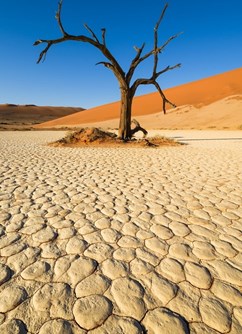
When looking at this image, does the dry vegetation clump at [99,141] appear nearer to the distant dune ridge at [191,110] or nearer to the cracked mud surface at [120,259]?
the cracked mud surface at [120,259]

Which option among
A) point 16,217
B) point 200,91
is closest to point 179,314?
point 16,217

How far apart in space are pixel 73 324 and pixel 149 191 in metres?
2.86

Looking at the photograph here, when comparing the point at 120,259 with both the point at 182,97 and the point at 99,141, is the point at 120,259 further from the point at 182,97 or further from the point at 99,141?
the point at 182,97

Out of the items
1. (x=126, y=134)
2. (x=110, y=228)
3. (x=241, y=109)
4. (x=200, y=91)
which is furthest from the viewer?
(x=200, y=91)

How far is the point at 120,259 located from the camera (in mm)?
2137

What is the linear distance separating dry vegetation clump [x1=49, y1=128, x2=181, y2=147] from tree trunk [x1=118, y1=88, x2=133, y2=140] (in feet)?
1.33

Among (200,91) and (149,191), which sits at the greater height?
(200,91)

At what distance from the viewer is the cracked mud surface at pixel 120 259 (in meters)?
1.53

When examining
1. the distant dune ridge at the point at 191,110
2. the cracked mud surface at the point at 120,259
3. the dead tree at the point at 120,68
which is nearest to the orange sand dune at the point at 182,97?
the distant dune ridge at the point at 191,110

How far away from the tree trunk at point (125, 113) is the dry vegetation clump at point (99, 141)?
40 cm

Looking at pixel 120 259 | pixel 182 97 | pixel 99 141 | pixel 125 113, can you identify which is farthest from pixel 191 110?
pixel 120 259

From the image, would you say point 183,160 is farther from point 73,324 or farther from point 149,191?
point 73,324

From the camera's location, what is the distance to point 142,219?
9.78ft

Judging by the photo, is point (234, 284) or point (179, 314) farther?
point (234, 284)
